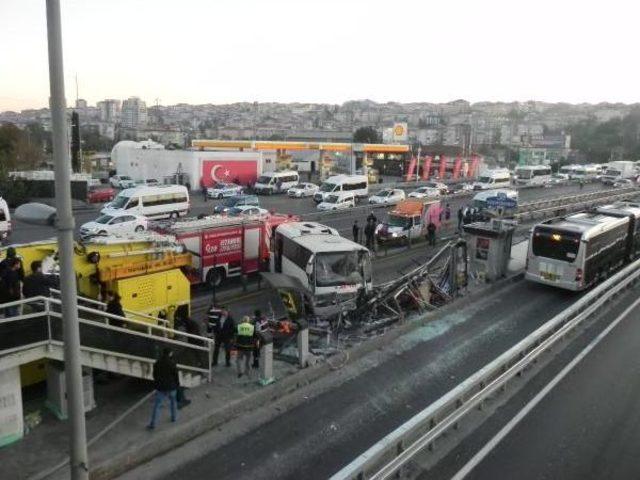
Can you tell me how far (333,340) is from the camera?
13.7m

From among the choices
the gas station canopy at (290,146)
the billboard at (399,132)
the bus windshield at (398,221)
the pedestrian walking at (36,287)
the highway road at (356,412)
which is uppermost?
the billboard at (399,132)

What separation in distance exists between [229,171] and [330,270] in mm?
39168

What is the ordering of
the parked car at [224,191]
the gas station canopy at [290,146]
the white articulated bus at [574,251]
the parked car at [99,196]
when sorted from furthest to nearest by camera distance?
the gas station canopy at [290,146] < the parked car at [224,191] < the parked car at [99,196] < the white articulated bus at [574,251]

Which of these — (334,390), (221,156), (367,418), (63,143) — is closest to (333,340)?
(334,390)

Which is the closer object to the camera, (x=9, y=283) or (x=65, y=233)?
(x=65, y=233)

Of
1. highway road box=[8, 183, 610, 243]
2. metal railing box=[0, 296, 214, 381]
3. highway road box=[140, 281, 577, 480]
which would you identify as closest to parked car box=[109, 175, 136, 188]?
highway road box=[8, 183, 610, 243]

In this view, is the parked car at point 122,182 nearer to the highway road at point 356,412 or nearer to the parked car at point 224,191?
the parked car at point 224,191

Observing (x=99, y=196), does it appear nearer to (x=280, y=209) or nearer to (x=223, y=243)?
(x=280, y=209)

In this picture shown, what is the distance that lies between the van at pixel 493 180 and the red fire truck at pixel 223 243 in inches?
1492

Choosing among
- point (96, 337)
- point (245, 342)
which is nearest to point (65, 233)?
point (96, 337)

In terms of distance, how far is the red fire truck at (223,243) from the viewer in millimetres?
18594

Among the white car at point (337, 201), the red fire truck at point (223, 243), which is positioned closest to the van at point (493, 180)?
the white car at point (337, 201)

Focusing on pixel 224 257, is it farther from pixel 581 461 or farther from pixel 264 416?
pixel 581 461

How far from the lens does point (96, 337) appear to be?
9.41 meters
